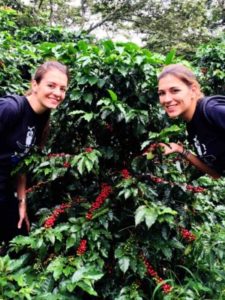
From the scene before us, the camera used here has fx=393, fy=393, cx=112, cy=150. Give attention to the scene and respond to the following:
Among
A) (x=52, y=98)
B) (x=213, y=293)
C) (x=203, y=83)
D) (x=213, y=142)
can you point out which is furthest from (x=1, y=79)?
(x=203, y=83)

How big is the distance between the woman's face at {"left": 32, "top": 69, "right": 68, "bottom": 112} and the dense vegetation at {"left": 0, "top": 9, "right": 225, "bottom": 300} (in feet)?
0.42

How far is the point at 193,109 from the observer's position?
8.10 ft

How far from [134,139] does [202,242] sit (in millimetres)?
859

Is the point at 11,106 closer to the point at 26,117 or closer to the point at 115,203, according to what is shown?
the point at 26,117

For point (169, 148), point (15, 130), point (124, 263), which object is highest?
point (15, 130)

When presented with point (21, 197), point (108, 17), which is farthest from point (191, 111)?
point (108, 17)

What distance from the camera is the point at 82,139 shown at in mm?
3000

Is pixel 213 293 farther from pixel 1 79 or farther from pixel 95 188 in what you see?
pixel 1 79

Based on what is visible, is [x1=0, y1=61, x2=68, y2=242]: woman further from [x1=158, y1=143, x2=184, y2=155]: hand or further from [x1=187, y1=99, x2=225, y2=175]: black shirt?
[x1=187, y1=99, x2=225, y2=175]: black shirt

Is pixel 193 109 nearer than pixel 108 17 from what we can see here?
Yes

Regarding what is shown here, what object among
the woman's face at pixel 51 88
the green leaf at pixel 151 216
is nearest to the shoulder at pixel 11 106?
the woman's face at pixel 51 88

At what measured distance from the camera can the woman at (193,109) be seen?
235cm

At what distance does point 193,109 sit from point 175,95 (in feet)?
0.52

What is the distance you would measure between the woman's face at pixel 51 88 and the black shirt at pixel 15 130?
127 millimetres
